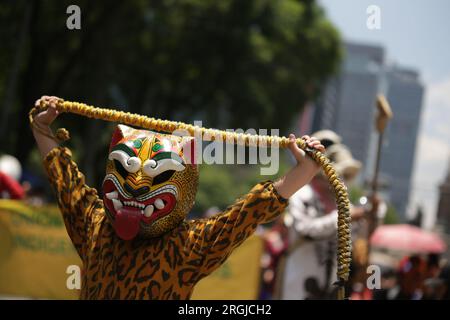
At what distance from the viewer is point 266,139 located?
3604 millimetres

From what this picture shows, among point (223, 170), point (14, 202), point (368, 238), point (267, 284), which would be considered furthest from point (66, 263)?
point (223, 170)

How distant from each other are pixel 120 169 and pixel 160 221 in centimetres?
28

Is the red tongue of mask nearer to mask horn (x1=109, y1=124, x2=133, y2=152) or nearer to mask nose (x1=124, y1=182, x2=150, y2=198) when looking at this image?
mask nose (x1=124, y1=182, x2=150, y2=198)

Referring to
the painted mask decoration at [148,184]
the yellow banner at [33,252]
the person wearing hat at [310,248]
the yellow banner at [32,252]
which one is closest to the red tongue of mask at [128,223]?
the painted mask decoration at [148,184]

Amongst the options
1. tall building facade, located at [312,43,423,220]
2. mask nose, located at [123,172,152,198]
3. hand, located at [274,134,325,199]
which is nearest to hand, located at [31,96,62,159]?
mask nose, located at [123,172,152,198]

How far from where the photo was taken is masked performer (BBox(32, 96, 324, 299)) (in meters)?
3.54

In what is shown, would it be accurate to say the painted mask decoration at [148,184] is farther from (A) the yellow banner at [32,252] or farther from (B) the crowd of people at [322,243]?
(A) the yellow banner at [32,252]

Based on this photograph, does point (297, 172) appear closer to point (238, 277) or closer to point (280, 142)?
point (280, 142)

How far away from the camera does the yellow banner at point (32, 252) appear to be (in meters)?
9.12

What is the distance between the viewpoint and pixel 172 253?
3.62 metres

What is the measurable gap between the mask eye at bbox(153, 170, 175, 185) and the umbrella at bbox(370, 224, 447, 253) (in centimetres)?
864

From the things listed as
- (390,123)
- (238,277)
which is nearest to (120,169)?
(390,123)

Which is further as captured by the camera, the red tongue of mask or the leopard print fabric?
the leopard print fabric
